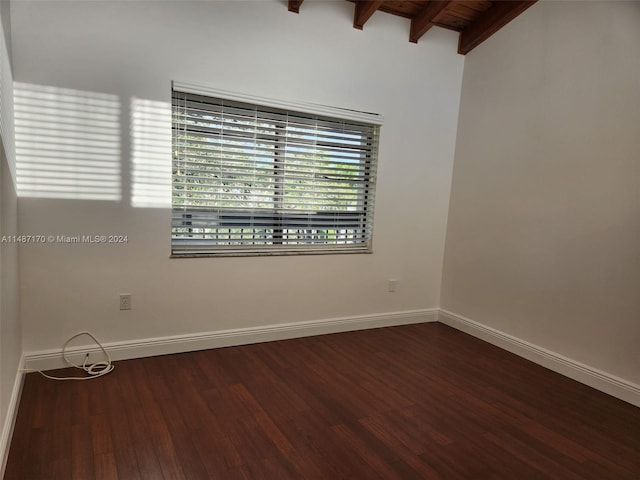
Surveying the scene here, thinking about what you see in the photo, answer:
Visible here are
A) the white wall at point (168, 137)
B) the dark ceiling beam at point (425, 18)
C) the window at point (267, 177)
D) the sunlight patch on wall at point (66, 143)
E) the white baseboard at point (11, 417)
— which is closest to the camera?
the white baseboard at point (11, 417)

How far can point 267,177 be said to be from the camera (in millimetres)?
3090

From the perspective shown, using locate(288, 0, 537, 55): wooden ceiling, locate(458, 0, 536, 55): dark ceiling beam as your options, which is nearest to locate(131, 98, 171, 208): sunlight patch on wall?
locate(288, 0, 537, 55): wooden ceiling

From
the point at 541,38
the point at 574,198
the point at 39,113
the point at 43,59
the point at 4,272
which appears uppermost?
the point at 541,38

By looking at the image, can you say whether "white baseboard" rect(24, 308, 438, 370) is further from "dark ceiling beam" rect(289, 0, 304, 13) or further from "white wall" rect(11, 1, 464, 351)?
"dark ceiling beam" rect(289, 0, 304, 13)

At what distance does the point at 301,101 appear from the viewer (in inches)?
121

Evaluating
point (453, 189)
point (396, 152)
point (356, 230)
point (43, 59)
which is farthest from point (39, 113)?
point (453, 189)

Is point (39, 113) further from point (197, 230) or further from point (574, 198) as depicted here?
point (574, 198)

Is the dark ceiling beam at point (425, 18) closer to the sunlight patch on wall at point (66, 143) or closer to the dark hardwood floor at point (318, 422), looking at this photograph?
the sunlight patch on wall at point (66, 143)

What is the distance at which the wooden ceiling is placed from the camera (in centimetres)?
310

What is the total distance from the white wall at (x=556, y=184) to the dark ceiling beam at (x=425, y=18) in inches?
25.2

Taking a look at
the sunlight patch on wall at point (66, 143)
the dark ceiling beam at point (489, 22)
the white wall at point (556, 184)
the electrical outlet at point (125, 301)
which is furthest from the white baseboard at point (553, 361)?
the sunlight patch on wall at point (66, 143)

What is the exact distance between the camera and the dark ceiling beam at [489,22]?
10.4 ft

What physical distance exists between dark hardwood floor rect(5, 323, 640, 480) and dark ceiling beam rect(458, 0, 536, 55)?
2890 mm

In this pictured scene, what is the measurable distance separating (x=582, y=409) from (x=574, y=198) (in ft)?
4.77
